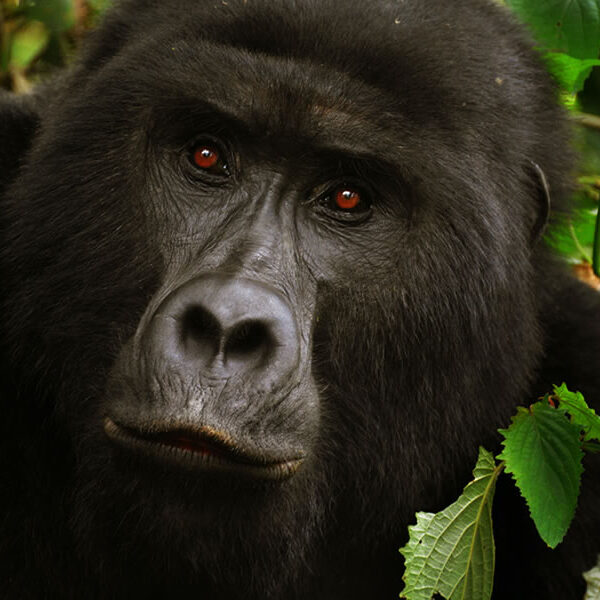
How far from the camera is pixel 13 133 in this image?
423cm

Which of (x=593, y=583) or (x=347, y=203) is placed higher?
(x=347, y=203)

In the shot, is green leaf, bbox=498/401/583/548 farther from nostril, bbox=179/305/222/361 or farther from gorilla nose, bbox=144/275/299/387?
nostril, bbox=179/305/222/361

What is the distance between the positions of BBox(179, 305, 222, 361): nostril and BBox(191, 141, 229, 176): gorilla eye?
0.75m

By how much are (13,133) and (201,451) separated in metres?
1.88

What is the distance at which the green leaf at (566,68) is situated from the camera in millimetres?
4430

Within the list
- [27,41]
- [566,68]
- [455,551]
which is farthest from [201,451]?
[27,41]

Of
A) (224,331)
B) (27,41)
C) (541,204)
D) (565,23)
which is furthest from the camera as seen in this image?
(27,41)

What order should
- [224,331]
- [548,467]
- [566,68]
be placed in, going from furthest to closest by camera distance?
[566,68] → [548,467] → [224,331]

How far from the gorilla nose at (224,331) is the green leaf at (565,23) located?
A: 7.47 feet

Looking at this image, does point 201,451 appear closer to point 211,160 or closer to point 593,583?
point 211,160

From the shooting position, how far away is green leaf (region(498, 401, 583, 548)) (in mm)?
3354

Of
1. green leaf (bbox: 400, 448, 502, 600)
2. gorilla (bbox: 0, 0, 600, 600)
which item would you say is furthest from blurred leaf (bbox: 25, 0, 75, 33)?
green leaf (bbox: 400, 448, 502, 600)

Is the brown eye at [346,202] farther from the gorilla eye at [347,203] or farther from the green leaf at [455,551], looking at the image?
the green leaf at [455,551]

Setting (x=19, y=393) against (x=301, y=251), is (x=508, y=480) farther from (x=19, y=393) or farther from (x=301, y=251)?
(x=19, y=393)
